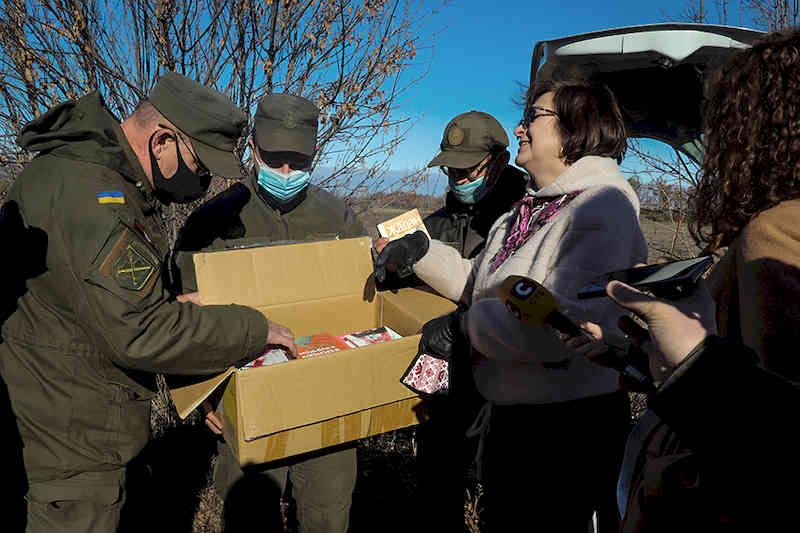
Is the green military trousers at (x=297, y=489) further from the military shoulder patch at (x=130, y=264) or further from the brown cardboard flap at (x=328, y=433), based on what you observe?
the military shoulder patch at (x=130, y=264)

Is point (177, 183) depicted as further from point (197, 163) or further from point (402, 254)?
point (402, 254)

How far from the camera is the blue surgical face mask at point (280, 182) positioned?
2.43 meters

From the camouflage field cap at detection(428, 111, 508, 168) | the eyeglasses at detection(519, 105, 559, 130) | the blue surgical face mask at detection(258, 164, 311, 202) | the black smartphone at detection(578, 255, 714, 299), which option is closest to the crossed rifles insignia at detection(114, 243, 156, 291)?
the blue surgical face mask at detection(258, 164, 311, 202)

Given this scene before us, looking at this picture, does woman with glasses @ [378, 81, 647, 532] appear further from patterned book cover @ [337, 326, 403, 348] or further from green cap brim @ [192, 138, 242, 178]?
green cap brim @ [192, 138, 242, 178]

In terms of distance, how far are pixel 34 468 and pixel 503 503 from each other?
1.71 meters

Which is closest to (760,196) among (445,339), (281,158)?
(445,339)

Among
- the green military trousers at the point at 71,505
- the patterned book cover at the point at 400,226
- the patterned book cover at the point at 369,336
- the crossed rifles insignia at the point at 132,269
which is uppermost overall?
the crossed rifles insignia at the point at 132,269

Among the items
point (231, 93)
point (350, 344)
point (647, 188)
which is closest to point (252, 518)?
point (350, 344)

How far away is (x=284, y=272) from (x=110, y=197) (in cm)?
86

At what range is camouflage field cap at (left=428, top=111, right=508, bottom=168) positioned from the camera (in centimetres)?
268

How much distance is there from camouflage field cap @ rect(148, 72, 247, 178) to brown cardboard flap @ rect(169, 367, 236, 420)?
31.9 inches

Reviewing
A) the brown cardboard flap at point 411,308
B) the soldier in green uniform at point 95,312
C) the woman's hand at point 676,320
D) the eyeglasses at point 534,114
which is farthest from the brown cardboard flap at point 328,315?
the woman's hand at point 676,320

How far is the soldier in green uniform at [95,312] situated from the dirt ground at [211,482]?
1313mm

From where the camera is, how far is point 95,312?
4.80 ft
